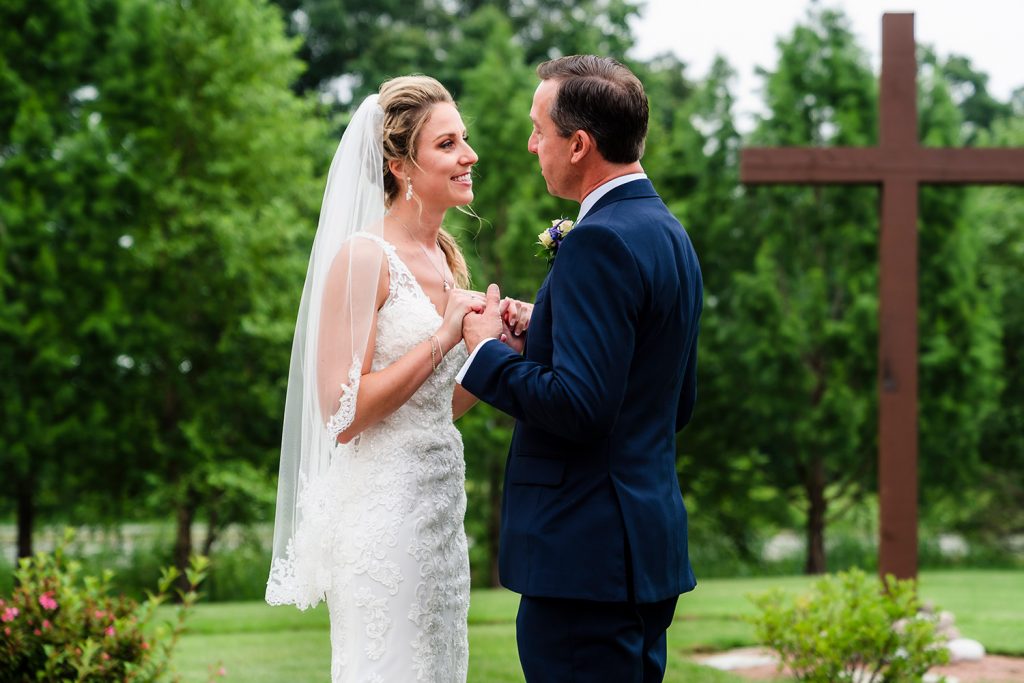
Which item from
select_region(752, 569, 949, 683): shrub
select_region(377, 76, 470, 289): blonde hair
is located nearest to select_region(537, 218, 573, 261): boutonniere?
select_region(377, 76, 470, 289): blonde hair

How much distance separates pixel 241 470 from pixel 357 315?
1199cm

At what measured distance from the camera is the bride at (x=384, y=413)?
3.40m

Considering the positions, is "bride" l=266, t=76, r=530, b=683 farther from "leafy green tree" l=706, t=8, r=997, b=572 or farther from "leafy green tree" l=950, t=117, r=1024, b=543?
"leafy green tree" l=950, t=117, r=1024, b=543

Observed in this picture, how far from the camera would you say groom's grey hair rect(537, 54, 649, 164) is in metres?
2.78

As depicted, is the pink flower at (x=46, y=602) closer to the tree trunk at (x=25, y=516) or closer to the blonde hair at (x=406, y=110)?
the blonde hair at (x=406, y=110)

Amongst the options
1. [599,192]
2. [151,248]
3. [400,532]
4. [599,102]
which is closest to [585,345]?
[599,192]

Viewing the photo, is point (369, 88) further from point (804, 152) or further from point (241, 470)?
point (804, 152)

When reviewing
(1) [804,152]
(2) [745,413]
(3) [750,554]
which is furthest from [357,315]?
(3) [750,554]

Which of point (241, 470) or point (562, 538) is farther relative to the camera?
point (241, 470)

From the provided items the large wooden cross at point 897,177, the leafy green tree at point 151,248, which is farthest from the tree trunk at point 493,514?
the large wooden cross at point 897,177

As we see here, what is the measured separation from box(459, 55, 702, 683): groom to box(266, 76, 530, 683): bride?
523 millimetres

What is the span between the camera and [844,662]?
5.52 m

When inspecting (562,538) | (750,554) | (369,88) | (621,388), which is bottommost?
(750,554)

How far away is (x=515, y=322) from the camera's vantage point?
3115 mm
